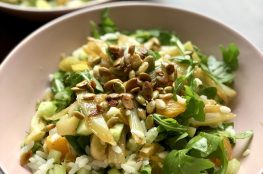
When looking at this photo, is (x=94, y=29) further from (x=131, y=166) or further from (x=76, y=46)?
(x=131, y=166)

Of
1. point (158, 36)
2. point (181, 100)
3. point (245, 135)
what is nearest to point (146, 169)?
point (181, 100)

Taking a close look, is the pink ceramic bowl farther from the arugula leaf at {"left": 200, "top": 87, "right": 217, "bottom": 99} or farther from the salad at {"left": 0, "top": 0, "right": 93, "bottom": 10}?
the salad at {"left": 0, "top": 0, "right": 93, "bottom": 10}

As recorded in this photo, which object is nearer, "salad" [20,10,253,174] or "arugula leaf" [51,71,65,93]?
"salad" [20,10,253,174]

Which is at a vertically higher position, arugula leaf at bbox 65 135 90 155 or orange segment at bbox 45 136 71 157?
arugula leaf at bbox 65 135 90 155

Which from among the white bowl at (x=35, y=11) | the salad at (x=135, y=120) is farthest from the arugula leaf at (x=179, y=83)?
the white bowl at (x=35, y=11)

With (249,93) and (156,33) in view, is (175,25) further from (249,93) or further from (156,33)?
(249,93)

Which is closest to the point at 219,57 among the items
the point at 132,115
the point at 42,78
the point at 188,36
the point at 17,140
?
the point at 188,36

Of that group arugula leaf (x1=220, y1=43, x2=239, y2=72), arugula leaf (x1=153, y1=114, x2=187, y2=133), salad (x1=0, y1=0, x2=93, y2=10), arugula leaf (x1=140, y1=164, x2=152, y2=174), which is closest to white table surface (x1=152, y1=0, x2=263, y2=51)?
salad (x1=0, y1=0, x2=93, y2=10)
